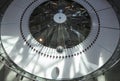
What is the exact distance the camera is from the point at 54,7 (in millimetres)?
1787

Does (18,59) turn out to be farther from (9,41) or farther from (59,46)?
(59,46)

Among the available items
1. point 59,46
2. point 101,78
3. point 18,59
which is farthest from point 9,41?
point 101,78

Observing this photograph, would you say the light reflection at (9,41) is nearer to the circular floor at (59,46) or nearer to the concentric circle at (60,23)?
the circular floor at (59,46)

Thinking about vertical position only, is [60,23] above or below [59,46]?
above

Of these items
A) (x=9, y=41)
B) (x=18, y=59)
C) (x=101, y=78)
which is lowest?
(x=101, y=78)

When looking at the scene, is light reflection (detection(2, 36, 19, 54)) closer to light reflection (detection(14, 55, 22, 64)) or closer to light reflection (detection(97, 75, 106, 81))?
light reflection (detection(14, 55, 22, 64))

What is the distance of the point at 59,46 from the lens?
1720 millimetres

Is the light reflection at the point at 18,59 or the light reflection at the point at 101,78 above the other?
the light reflection at the point at 18,59

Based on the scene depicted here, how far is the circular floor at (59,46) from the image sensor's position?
5.47ft

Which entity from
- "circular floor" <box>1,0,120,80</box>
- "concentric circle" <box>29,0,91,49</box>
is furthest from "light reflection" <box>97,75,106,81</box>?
"concentric circle" <box>29,0,91,49</box>

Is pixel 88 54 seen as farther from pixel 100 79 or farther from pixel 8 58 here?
pixel 8 58

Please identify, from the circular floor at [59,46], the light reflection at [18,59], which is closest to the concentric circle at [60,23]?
the circular floor at [59,46]

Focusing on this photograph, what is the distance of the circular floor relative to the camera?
1.67m

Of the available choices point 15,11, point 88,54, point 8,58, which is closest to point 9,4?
point 15,11
